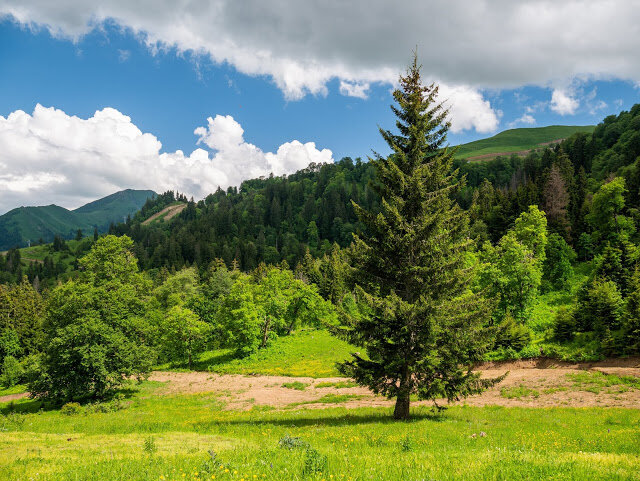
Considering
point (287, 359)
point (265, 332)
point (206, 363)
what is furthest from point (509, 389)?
point (206, 363)

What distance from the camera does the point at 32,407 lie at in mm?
31312

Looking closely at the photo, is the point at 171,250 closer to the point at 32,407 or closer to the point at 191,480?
the point at 32,407

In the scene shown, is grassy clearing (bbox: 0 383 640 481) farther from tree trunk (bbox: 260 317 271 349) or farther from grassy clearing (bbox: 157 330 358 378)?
tree trunk (bbox: 260 317 271 349)

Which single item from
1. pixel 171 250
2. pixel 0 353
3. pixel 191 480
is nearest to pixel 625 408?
pixel 191 480

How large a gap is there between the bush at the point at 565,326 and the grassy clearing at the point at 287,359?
912 inches

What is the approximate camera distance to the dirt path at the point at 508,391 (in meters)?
24.1

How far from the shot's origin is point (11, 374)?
4975cm

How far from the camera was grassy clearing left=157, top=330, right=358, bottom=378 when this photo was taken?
4194 centimetres

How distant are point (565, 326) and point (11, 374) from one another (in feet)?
245

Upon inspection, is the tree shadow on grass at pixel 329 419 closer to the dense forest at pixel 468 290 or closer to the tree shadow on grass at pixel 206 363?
the dense forest at pixel 468 290

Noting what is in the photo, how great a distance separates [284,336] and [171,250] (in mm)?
123497

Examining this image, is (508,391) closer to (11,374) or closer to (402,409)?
(402,409)

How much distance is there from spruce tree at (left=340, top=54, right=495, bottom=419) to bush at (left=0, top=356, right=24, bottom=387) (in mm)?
57623

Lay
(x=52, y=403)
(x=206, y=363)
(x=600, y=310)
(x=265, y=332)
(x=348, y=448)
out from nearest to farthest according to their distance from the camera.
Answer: (x=348, y=448) → (x=52, y=403) → (x=600, y=310) → (x=206, y=363) → (x=265, y=332)
